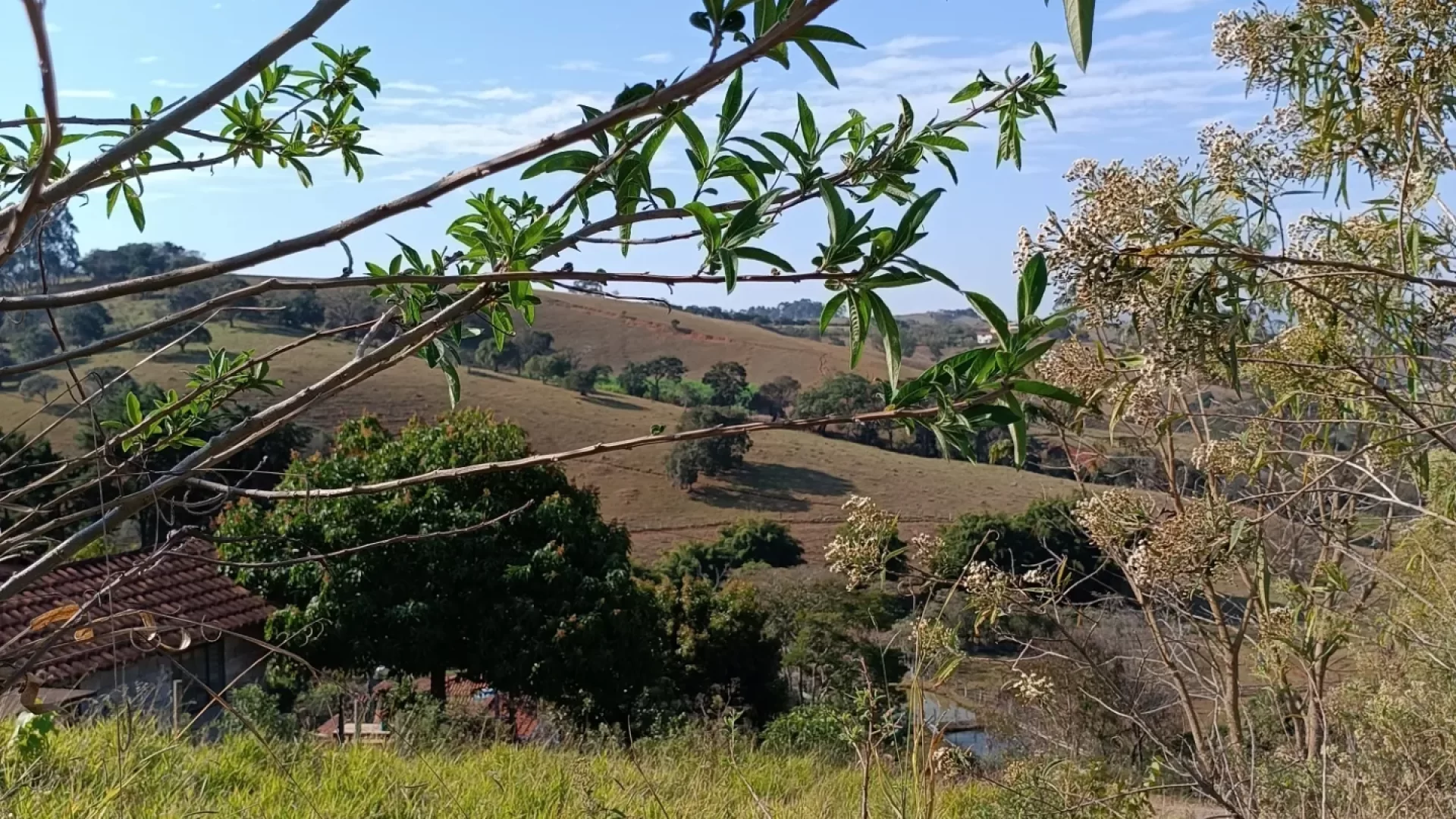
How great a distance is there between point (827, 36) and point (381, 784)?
3.30 meters

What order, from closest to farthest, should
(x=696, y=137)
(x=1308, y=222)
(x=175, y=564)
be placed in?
(x=696, y=137) → (x=1308, y=222) → (x=175, y=564)

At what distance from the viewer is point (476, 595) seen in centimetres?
1374

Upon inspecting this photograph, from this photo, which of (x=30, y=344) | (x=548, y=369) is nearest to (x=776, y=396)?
(x=548, y=369)

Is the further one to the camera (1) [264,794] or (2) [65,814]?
(1) [264,794]

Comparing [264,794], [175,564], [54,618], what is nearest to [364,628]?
[175,564]

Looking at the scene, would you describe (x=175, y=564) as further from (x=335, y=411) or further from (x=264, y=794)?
(x=335, y=411)

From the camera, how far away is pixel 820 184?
100 cm

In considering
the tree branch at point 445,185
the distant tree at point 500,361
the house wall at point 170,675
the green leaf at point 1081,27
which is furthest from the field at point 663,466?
the green leaf at point 1081,27

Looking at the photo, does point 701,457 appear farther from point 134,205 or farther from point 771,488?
point 134,205

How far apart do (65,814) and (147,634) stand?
75.5 inches

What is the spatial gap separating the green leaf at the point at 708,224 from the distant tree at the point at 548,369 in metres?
53.9

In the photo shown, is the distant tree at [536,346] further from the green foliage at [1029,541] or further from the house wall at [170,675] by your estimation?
the house wall at [170,675]

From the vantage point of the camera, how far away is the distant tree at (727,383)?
50656 millimetres

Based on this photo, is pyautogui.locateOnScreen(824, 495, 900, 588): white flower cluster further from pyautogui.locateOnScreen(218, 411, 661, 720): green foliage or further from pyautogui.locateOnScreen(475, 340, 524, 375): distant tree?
pyautogui.locateOnScreen(475, 340, 524, 375): distant tree
